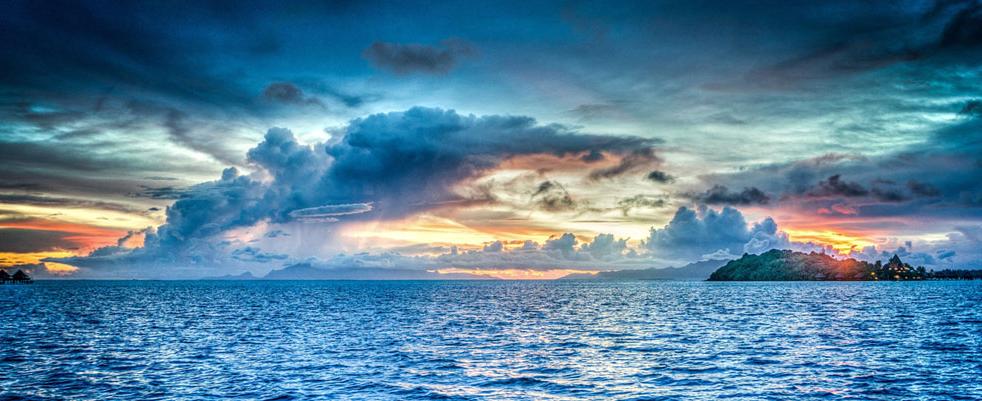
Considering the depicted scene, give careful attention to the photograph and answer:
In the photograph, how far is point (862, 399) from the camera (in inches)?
1393

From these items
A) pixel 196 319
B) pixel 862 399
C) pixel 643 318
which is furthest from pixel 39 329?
pixel 862 399

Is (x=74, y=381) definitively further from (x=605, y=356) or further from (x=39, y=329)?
(x=39, y=329)

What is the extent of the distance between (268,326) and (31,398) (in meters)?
47.4

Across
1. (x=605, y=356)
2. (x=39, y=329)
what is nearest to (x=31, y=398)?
(x=605, y=356)

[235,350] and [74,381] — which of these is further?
[235,350]

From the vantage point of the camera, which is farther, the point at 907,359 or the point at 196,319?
the point at 196,319

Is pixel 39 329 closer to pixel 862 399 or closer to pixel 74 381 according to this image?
pixel 74 381

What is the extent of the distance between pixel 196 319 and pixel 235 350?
44871mm

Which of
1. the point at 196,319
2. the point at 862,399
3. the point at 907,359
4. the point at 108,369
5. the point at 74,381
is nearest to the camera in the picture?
the point at 862,399

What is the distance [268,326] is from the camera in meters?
83.3

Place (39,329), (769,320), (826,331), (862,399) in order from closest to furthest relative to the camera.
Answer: (862,399) → (826,331) → (39,329) → (769,320)

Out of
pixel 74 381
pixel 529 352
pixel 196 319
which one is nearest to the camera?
pixel 74 381

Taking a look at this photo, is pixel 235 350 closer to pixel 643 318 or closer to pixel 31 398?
pixel 31 398

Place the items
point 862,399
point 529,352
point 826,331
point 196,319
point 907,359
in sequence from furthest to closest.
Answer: point 196,319 < point 826,331 < point 529,352 < point 907,359 < point 862,399
